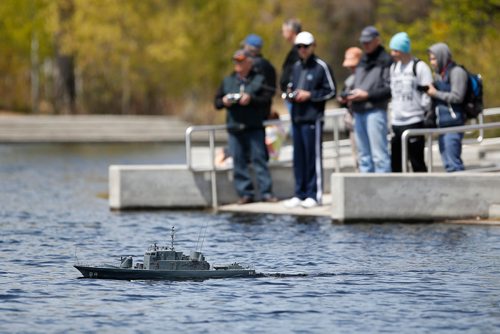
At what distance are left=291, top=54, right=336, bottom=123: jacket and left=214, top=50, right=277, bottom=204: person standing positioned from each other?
37.6 inches

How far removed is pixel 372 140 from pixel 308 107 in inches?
37.2

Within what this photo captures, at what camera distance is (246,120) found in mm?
22500

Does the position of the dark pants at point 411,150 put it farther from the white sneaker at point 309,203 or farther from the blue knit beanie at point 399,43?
the white sneaker at point 309,203

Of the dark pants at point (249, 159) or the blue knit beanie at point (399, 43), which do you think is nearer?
the blue knit beanie at point (399, 43)

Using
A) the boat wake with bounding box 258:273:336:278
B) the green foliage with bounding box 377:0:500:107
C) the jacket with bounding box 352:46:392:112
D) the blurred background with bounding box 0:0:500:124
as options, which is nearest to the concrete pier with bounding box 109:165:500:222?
the jacket with bounding box 352:46:392:112

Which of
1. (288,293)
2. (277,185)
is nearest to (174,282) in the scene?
(288,293)

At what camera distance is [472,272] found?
15273mm

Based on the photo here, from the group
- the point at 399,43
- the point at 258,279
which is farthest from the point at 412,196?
the point at 258,279

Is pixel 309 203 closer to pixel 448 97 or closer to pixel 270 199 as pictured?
pixel 270 199

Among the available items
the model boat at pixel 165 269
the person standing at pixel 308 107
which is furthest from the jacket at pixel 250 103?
the model boat at pixel 165 269

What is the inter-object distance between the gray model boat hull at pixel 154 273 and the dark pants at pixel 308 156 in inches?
263

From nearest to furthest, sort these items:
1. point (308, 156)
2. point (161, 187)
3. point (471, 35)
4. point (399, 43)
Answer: point (399, 43) < point (308, 156) < point (161, 187) < point (471, 35)

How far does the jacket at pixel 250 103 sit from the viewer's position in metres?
22.4

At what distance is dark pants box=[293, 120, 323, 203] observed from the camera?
2150 cm
